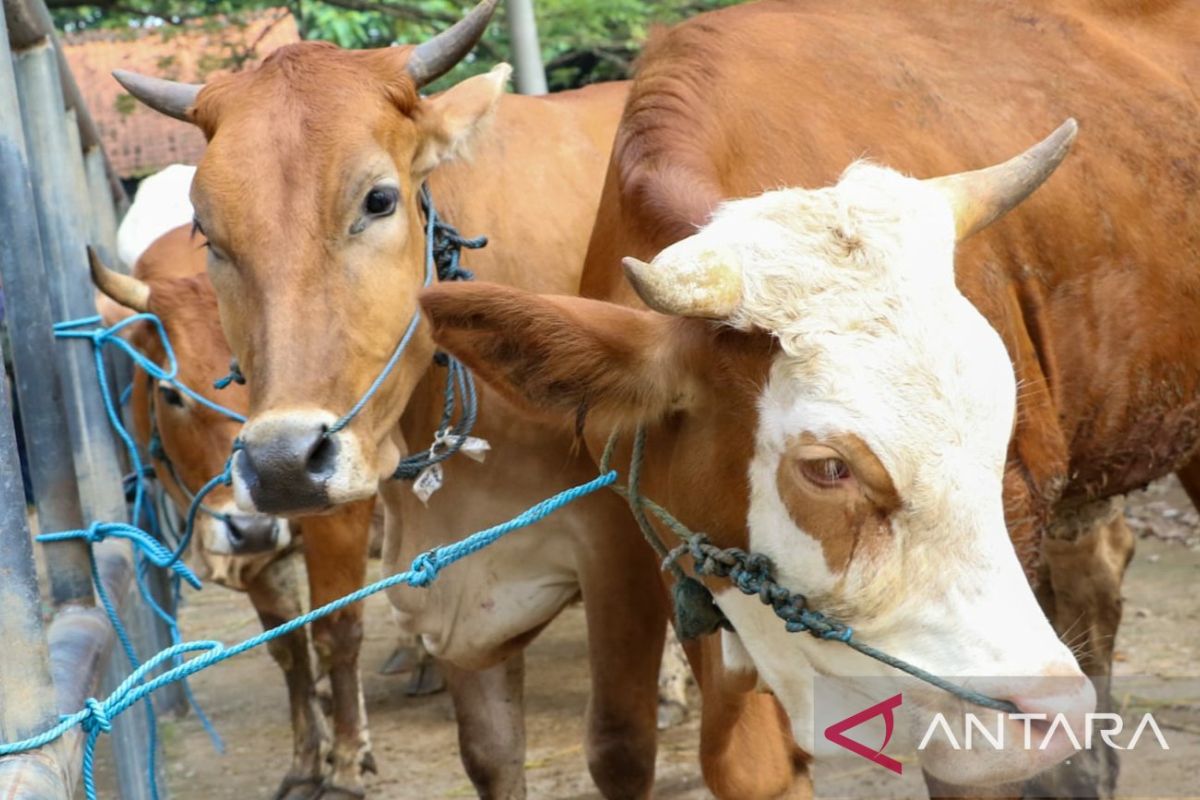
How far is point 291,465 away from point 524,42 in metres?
3.67

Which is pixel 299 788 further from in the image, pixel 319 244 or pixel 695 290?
pixel 695 290

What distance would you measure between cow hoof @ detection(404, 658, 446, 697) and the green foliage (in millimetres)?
2589

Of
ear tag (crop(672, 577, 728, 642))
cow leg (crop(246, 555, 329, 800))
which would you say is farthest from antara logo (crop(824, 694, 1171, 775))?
cow leg (crop(246, 555, 329, 800))

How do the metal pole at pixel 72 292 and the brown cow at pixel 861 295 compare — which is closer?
the brown cow at pixel 861 295

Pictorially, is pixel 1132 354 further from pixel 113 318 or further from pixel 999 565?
pixel 113 318

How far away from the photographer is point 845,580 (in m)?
2.35

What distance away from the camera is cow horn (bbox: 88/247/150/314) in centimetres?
471

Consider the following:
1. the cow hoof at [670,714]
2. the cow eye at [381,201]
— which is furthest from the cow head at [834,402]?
the cow hoof at [670,714]

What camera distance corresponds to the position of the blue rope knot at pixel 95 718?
2.25 metres

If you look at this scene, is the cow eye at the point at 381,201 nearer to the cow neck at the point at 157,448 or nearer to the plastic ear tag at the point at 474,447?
the plastic ear tag at the point at 474,447

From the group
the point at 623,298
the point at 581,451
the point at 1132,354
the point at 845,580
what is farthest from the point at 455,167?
the point at 845,580

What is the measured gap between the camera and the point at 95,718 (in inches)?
89.0

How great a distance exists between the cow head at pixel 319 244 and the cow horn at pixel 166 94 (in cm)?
15

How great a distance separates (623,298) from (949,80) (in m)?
1.09
